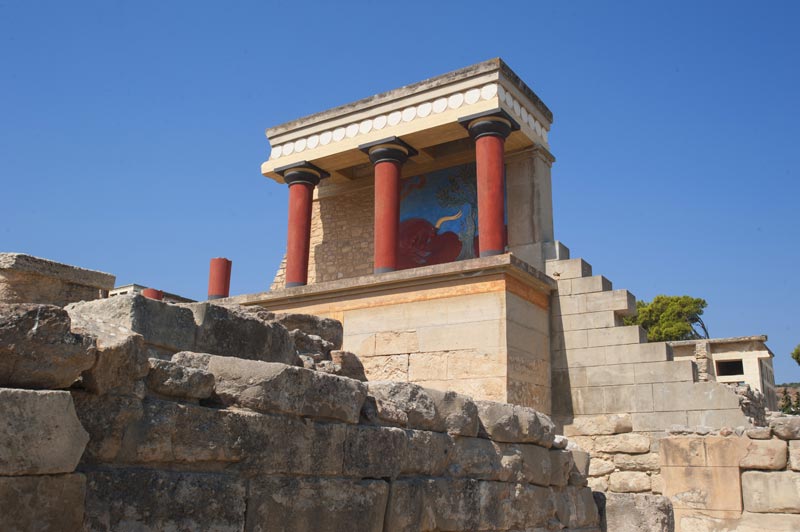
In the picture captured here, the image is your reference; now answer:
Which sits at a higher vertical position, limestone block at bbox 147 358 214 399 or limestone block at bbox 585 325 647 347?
limestone block at bbox 585 325 647 347

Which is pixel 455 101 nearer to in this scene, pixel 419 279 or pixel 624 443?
pixel 419 279

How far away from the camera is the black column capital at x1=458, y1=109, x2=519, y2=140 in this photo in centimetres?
1255

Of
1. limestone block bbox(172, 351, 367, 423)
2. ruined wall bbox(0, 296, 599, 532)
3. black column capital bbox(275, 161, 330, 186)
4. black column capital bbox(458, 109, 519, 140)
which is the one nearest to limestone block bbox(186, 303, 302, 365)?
ruined wall bbox(0, 296, 599, 532)

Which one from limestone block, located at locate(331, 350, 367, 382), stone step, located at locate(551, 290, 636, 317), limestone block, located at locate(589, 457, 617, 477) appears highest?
stone step, located at locate(551, 290, 636, 317)

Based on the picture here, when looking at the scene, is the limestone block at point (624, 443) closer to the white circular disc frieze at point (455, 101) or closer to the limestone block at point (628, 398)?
→ the limestone block at point (628, 398)

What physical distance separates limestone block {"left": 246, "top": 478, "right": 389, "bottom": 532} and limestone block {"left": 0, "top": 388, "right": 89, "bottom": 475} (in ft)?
2.95

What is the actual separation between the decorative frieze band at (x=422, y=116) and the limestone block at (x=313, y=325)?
7.90m

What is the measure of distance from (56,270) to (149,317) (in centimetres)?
328

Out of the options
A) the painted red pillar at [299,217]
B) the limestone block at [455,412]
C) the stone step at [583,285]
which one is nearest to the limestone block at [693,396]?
the stone step at [583,285]

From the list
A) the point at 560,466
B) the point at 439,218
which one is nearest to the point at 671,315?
the point at 439,218

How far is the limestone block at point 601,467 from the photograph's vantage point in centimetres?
1050

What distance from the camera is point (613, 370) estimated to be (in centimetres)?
1087

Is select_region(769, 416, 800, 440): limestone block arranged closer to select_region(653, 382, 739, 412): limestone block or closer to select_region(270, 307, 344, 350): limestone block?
select_region(653, 382, 739, 412): limestone block

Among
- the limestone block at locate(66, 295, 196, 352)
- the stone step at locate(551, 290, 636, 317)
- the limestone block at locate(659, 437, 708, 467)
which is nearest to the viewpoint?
the limestone block at locate(66, 295, 196, 352)
